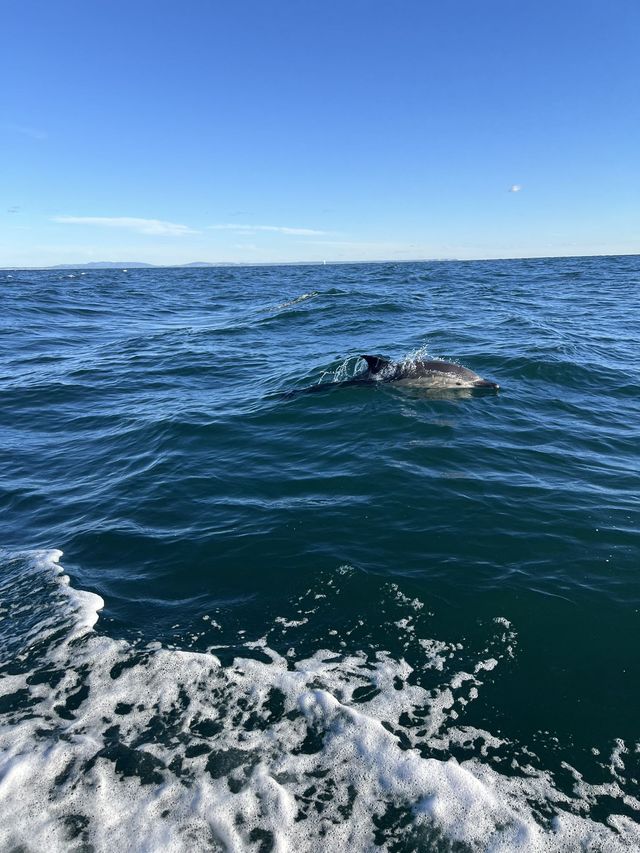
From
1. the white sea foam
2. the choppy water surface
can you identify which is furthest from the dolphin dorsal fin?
the white sea foam

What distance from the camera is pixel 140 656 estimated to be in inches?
224

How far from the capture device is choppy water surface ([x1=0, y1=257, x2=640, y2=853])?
13.5 ft

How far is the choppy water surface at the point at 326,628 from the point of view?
412cm

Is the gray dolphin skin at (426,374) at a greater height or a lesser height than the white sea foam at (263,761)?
greater

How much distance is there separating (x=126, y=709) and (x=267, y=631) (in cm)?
169

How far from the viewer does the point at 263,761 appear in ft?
14.8

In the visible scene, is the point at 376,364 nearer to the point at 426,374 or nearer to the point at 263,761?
the point at 426,374

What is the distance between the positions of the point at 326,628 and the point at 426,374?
1053 cm

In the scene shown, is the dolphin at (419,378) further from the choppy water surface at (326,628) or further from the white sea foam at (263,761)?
the white sea foam at (263,761)

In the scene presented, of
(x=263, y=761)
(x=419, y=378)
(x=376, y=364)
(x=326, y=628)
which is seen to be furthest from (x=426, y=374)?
(x=263, y=761)

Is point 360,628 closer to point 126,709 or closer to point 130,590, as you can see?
point 126,709

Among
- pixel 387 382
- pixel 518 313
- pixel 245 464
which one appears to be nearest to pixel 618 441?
pixel 387 382

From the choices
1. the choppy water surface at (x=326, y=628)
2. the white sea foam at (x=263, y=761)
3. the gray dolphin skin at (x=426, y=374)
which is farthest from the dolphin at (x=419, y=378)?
the white sea foam at (x=263, y=761)

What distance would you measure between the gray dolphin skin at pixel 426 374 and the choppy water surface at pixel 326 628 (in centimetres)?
81
